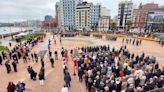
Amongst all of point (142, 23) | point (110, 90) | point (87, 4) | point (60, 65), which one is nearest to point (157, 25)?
point (142, 23)

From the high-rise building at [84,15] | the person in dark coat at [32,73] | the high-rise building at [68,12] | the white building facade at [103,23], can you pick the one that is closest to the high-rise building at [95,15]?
the high-rise building at [84,15]

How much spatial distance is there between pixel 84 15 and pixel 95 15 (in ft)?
20.6

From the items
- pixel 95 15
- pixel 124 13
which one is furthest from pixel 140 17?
pixel 95 15

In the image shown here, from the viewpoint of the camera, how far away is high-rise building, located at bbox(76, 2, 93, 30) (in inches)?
3544

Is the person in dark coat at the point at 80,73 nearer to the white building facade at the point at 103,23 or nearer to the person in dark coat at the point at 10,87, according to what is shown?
the person in dark coat at the point at 10,87

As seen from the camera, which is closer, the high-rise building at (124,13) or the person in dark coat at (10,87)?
the person in dark coat at (10,87)

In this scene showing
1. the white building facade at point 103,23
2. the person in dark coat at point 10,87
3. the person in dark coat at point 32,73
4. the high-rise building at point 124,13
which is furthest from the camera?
the high-rise building at point 124,13

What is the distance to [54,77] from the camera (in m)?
14.0

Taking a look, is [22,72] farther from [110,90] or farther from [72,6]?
[72,6]

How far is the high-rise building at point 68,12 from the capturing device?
97.7m

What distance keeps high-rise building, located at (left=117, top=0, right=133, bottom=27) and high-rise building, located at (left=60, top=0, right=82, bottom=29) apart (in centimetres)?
2712

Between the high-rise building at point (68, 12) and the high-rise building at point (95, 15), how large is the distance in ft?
44.6

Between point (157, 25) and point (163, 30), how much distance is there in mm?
4378

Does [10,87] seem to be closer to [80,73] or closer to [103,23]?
[80,73]
